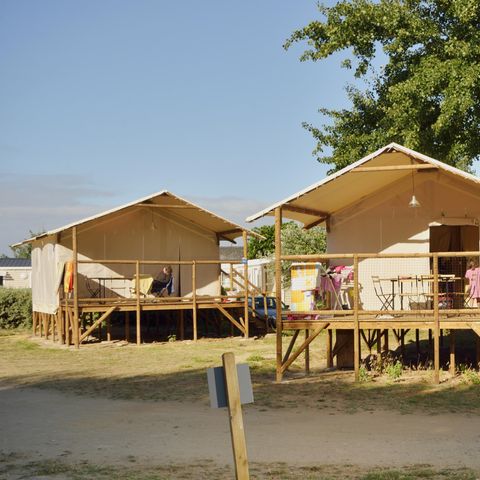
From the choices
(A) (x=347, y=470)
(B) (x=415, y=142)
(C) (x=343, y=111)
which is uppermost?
(C) (x=343, y=111)

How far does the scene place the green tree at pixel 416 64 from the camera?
746 inches

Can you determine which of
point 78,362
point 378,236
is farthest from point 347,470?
point 78,362

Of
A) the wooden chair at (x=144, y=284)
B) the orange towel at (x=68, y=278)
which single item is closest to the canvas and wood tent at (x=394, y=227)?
the wooden chair at (x=144, y=284)

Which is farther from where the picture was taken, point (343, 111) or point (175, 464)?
point (343, 111)

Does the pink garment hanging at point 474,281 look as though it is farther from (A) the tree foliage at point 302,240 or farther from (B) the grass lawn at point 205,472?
(A) the tree foliage at point 302,240

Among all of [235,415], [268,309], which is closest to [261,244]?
[268,309]

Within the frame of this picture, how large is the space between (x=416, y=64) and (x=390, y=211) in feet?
20.1

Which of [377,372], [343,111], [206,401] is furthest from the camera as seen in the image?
[343,111]

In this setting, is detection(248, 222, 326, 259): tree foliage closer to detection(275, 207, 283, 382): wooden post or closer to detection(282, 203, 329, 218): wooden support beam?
detection(282, 203, 329, 218): wooden support beam

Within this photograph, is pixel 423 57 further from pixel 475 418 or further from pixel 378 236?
pixel 475 418

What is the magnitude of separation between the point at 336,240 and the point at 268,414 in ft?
19.9

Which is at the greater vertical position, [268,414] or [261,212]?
[261,212]

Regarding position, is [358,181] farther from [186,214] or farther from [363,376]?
[186,214]

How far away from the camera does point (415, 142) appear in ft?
65.3
